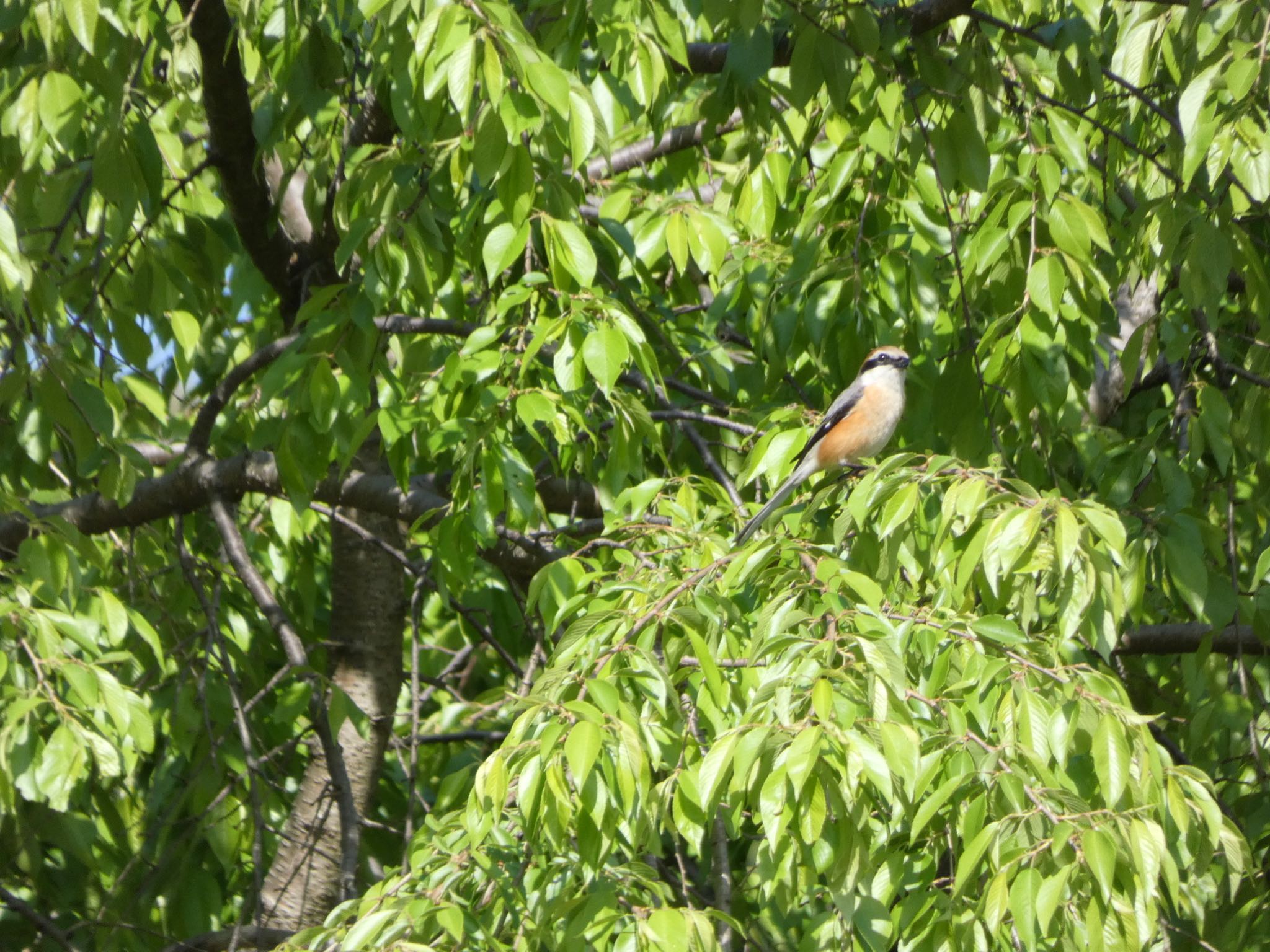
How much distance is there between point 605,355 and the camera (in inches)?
112

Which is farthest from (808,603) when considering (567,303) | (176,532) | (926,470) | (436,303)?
(176,532)

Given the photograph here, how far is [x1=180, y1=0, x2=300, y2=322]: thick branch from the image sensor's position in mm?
3908

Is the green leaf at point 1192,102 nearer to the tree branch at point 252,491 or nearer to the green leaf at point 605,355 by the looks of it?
the green leaf at point 605,355

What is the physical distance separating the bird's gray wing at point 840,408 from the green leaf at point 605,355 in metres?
0.68

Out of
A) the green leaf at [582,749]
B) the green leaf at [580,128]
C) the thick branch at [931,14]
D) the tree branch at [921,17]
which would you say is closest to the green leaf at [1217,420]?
the tree branch at [921,17]

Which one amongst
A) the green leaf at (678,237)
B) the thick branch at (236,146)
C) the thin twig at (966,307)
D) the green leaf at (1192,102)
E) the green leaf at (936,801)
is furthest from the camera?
the thick branch at (236,146)

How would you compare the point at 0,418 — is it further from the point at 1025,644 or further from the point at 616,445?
the point at 1025,644

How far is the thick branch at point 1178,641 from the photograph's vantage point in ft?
12.9

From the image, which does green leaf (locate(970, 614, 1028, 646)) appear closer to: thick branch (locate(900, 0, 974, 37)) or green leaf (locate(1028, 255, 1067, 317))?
green leaf (locate(1028, 255, 1067, 317))

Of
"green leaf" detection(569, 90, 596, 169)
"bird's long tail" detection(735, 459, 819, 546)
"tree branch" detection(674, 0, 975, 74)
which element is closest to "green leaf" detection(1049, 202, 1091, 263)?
"tree branch" detection(674, 0, 975, 74)

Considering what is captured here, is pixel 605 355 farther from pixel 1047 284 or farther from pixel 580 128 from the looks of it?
pixel 1047 284

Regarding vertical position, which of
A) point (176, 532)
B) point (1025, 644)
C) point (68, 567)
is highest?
point (176, 532)

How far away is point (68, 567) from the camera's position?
329 centimetres

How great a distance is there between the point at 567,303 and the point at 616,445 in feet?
1.16
